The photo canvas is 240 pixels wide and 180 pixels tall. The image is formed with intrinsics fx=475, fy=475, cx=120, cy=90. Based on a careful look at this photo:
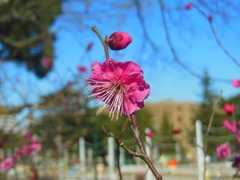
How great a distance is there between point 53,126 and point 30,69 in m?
7.88

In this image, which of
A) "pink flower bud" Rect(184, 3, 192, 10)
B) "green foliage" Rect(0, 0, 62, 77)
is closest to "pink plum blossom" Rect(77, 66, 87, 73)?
"green foliage" Rect(0, 0, 62, 77)

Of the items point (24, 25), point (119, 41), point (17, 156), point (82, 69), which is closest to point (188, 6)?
point (119, 41)

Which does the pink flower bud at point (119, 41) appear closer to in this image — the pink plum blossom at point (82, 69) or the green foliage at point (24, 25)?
the pink plum blossom at point (82, 69)

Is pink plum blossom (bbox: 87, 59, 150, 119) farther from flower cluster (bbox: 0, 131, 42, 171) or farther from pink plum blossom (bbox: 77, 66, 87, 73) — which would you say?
pink plum blossom (bbox: 77, 66, 87, 73)

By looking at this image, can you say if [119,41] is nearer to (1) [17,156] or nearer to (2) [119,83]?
(2) [119,83]

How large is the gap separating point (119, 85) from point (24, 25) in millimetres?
11049

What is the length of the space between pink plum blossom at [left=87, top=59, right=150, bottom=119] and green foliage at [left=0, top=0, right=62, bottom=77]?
778 centimetres

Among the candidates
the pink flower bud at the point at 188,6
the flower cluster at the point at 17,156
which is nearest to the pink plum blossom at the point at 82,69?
the flower cluster at the point at 17,156

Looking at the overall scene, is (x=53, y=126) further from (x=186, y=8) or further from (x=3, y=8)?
(x=186, y=8)

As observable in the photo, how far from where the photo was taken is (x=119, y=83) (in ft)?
3.87

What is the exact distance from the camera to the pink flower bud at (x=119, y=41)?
120 centimetres

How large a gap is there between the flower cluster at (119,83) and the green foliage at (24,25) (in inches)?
306

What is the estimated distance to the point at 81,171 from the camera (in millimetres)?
9570

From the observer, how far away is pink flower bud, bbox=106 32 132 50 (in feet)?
3.94
